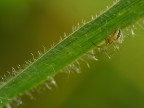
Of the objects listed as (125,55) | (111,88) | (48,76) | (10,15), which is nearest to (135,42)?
(125,55)

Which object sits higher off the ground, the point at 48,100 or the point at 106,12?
the point at 48,100

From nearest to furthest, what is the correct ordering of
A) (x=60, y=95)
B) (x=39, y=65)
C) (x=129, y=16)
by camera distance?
1. (x=129, y=16)
2. (x=39, y=65)
3. (x=60, y=95)

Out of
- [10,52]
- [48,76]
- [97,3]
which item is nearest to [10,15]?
[10,52]

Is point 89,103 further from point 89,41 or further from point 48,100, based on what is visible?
point 89,41

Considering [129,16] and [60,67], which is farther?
[60,67]

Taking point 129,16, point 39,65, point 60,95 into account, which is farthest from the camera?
point 60,95

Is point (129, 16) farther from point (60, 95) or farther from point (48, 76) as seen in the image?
point (60, 95)

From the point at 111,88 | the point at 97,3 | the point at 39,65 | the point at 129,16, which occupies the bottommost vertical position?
the point at 129,16
